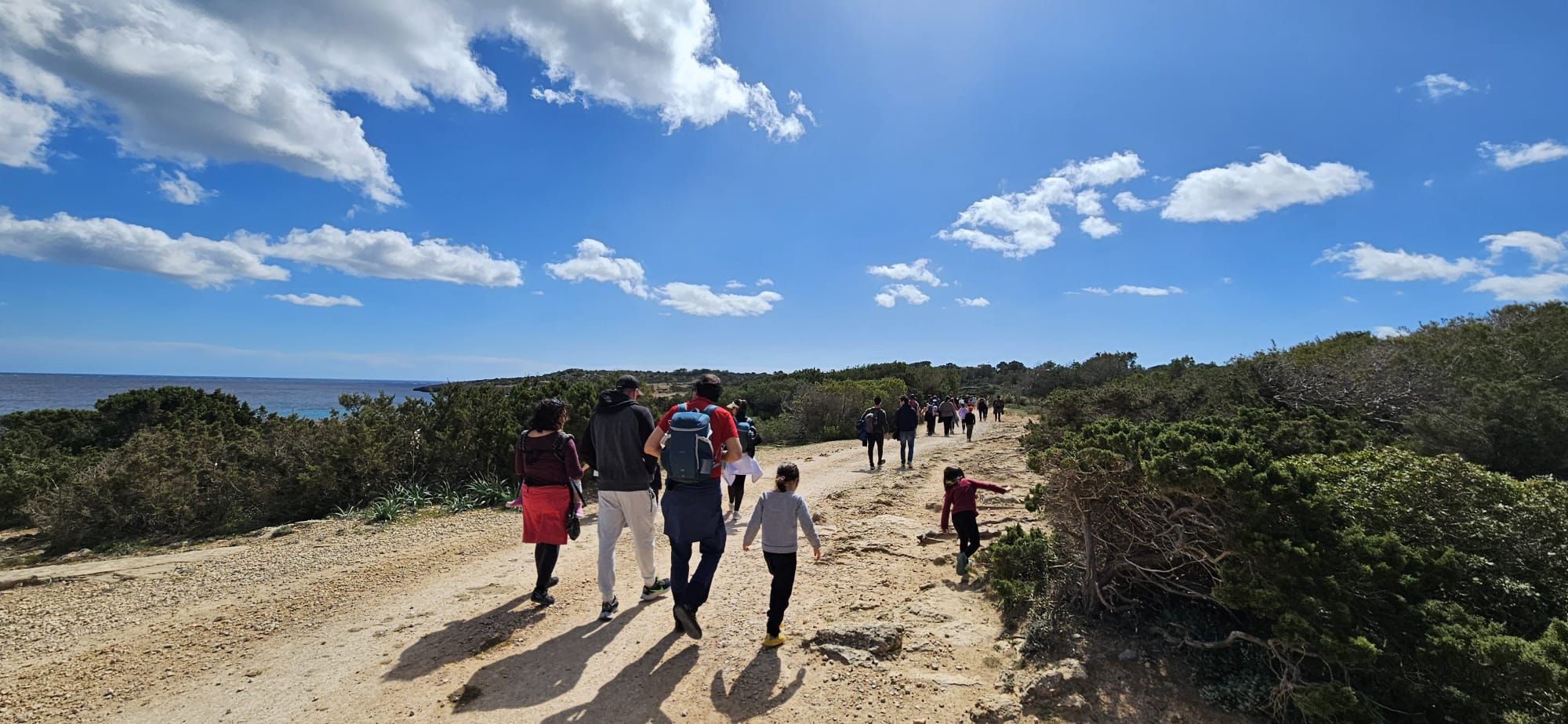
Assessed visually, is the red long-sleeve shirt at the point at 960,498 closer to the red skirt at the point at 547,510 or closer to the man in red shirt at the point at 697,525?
the man in red shirt at the point at 697,525

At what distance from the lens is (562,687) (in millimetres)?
3729

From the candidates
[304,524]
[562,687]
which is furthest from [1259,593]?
[304,524]

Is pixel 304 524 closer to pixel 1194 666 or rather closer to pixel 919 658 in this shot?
pixel 919 658

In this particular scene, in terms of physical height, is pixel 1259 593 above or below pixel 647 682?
above

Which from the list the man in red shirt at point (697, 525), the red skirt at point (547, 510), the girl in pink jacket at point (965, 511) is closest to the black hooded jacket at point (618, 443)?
the man in red shirt at point (697, 525)

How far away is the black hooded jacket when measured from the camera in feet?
14.7

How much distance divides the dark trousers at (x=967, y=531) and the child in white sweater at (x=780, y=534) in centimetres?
250

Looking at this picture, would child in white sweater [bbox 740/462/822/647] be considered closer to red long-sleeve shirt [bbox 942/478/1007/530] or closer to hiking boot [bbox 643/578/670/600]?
hiking boot [bbox 643/578/670/600]

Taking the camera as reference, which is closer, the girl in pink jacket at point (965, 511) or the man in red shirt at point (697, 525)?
the man in red shirt at point (697, 525)

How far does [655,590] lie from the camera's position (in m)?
5.12

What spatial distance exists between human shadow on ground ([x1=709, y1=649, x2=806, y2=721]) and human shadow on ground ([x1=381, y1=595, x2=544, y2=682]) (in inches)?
71.8

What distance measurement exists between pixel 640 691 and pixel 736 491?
437 centimetres

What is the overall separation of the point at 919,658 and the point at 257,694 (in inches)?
171

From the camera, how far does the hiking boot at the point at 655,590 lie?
5.07 metres
